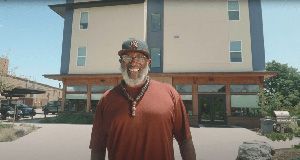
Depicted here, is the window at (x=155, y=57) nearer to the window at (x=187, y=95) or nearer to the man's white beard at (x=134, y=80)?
the window at (x=187, y=95)

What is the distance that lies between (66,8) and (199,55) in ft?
39.2

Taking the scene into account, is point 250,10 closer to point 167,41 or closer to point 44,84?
point 167,41

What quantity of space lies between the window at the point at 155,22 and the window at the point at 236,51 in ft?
19.3


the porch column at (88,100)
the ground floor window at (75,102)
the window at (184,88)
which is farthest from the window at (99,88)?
the window at (184,88)

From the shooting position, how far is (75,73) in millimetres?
23703

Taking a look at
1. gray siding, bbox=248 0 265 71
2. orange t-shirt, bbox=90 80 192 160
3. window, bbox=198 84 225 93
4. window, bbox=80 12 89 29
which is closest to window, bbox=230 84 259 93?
window, bbox=198 84 225 93

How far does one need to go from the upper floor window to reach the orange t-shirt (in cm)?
2089

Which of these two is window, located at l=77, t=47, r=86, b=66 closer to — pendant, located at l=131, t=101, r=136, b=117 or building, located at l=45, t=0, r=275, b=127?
building, located at l=45, t=0, r=275, b=127

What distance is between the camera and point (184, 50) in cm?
2230

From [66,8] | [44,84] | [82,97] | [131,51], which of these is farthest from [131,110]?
[44,84]

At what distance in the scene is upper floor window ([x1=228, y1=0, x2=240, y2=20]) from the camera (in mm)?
22203

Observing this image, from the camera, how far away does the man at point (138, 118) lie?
2.64 m

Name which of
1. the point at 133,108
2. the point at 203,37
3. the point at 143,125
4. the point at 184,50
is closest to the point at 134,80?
the point at 133,108

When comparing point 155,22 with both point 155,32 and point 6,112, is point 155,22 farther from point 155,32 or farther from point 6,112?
point 6,112
